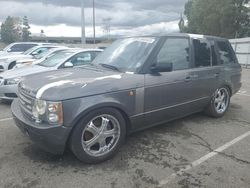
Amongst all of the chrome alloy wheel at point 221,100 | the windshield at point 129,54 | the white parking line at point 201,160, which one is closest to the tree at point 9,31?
the windshield at point 129,54

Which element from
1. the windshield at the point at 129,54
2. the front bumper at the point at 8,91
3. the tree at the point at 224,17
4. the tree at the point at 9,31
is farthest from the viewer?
the tree at the point at 9,31

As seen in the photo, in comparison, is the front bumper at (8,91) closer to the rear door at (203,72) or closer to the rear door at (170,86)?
the rear door at (170,86)

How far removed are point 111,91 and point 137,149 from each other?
3.57 feet

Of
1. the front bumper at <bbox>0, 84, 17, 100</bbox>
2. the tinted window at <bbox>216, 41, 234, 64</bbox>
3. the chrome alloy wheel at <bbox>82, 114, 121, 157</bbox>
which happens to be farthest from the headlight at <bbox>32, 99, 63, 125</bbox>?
the tinted window at <bbox>216, 41, 234, 64</bbox>

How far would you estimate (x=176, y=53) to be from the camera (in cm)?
455

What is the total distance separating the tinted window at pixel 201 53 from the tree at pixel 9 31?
3403 inches

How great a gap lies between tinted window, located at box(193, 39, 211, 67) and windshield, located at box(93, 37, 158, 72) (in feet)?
3.40

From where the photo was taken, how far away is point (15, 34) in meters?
84.8

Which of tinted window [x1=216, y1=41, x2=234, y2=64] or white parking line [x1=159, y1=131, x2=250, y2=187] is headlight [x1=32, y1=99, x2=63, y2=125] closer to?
white parking line [x1=159, y1=131, x2=250, y2=187]

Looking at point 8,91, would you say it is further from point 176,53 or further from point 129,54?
point 176,53

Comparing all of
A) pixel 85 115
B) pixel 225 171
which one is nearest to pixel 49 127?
pixel 85 115

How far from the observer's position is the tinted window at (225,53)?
5523 millimetres

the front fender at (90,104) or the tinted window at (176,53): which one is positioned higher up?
the tinted window at (176,53)

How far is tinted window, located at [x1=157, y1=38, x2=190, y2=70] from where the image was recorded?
4273mm
